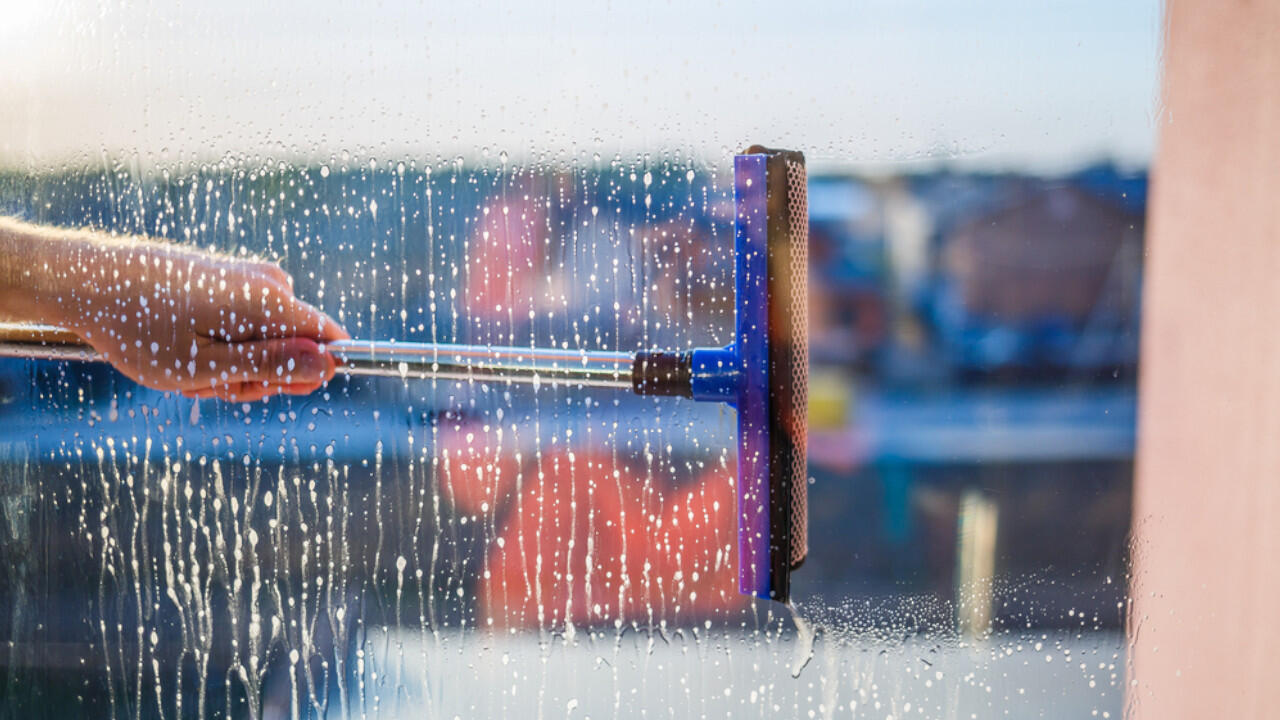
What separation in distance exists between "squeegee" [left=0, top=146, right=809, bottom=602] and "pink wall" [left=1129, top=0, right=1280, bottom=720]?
16.8 inches

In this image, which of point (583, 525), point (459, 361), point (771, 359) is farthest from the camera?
point (583, 525)

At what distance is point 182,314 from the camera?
0.80 meters

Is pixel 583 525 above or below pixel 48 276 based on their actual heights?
below

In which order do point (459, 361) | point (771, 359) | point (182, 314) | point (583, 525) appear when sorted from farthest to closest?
point (583, 525) → point (182, 314) → point (459, 361) → point (771, 359)

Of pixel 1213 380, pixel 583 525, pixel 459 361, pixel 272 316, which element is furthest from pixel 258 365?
pixel 1213 380

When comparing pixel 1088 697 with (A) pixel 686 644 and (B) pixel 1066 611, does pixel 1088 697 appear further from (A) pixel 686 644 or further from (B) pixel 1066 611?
(A) pixel 686 644

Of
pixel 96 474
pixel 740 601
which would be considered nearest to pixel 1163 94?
pixel 740 601

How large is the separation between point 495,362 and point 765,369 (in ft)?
0.80

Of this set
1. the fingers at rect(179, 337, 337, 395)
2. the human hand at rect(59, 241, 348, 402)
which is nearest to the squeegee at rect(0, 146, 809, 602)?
the fingers at rect(179, 337, 337, 395)

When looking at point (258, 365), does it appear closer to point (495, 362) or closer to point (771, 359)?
point (495, 362)

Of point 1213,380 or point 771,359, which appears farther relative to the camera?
point 1213,380

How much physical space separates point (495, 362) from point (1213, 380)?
651 mm

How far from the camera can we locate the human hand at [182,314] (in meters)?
0.77

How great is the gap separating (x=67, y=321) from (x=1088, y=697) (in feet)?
3.75
